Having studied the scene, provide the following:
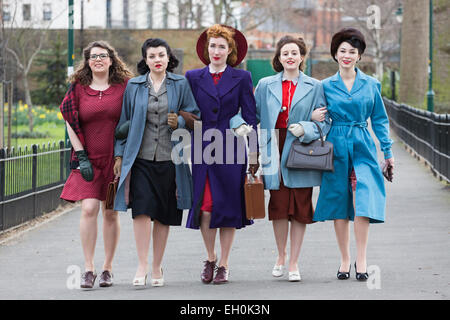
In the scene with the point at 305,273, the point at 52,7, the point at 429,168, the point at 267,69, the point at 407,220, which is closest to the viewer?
the point at 305,273

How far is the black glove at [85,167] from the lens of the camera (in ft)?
26.6

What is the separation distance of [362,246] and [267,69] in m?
50.0

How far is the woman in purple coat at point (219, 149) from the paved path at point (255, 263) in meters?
0.50

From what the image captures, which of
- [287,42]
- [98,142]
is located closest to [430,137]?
[287,42]

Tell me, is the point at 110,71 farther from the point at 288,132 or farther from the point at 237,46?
the point at 288,132

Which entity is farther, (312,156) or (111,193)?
(312,156)

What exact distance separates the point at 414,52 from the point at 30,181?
26372mm

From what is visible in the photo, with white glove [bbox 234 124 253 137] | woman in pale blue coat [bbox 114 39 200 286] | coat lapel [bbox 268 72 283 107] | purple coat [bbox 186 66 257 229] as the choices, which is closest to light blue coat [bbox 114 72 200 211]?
woman in pale blue coat [bbox 114 39 200 286]

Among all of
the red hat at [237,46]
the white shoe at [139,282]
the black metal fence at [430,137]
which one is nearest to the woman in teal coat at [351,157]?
the red hat at [237,46]

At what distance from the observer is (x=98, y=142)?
8219mm

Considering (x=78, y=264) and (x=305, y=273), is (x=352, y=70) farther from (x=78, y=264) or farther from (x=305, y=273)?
(x=78, y=264)

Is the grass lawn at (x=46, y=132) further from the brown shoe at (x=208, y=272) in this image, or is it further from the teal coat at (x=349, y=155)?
the teal coat at (x=349, y=155)

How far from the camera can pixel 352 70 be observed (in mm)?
8453

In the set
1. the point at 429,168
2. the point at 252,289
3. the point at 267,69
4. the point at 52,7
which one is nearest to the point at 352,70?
the point at 252,289
